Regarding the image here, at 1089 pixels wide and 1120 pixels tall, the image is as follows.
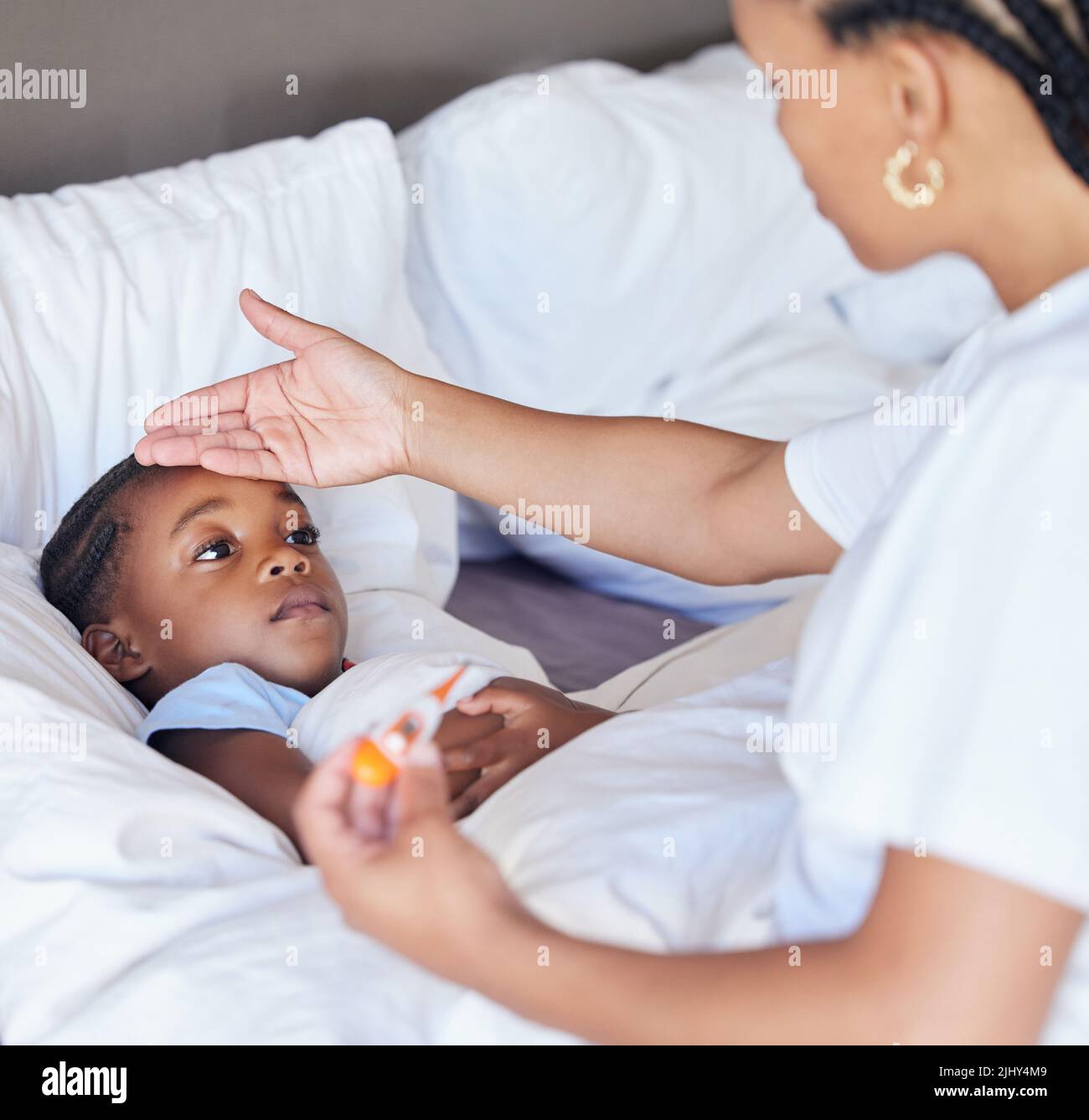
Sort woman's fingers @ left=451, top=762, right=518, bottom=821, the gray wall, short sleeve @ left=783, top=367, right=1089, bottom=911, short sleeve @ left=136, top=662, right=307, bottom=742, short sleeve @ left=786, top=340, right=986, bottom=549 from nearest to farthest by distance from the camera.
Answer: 1. short sleeve @ left=783, top=367, right=1089, bottom=911
2. short sleeve @ left=786, top=340, right=986, bottom=549
3. woman's fingers @ left=451, top=762, right=518, bottom=821
4. short sleeve @ left=136, top=662, right=307, bottom=742
5. the gray wall

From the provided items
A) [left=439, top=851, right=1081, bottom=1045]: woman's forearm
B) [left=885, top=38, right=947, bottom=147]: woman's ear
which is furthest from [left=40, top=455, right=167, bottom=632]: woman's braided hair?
[left=885, top=38, right=947, bottom=147]: woman's ear

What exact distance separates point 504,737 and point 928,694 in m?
0.52

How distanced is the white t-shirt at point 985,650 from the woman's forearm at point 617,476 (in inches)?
14.9

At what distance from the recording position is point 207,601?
120 centimetres

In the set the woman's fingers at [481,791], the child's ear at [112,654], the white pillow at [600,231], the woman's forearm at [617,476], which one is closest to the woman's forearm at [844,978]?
the woman's fingers at [481,791]

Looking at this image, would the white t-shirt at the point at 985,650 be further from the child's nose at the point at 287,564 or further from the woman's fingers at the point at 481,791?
the child's nose at the point at 287,564

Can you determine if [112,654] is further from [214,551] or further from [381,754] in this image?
[381,754]

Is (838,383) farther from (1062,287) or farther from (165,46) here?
(1062,287)

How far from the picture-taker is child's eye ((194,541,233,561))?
121cm

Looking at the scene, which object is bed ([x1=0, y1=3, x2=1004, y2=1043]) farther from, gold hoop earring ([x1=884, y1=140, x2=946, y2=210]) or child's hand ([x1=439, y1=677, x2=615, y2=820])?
gold hoop earring ([x1=884, y1=140, x2=946, y2=210])

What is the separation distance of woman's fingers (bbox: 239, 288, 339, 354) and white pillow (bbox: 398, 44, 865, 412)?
20.7 inches

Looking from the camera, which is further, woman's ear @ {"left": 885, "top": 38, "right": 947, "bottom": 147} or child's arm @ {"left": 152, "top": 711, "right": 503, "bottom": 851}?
child's arm @ {"left": 152, "top": 711, "right": 503, "bottom": 851}

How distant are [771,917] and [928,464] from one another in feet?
0.86

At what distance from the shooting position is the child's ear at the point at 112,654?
47.9 inches
